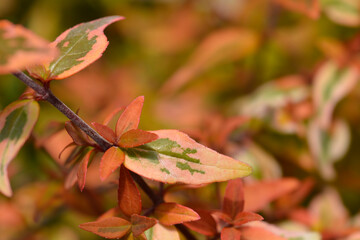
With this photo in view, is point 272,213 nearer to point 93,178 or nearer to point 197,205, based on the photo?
point 197,205

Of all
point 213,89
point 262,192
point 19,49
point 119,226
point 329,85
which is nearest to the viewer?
point 19,49

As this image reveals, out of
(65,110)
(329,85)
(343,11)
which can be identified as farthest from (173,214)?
(343,11)

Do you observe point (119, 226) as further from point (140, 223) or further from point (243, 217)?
point (243, 217)

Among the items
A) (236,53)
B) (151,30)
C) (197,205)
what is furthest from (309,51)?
(197,205)

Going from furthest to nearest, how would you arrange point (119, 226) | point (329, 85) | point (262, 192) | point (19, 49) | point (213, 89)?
point (213, 89)
point (329, 85)
point (262, 192)
point (119, 226)
point (19, 49)

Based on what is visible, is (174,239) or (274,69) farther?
(274,69)

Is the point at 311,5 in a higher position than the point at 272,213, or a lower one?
higher

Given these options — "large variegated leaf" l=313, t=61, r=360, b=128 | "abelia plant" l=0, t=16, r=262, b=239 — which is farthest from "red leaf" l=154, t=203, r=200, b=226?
"large variegated leaf" l=313, t=61, r=360, b=128

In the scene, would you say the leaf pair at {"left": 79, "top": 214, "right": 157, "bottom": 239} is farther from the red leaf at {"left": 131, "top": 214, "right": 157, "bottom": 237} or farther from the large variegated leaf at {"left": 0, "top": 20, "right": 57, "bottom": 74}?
the large variegated leaf at {"left": 0, "top": 20, "right": 57, "bottom": 74}
